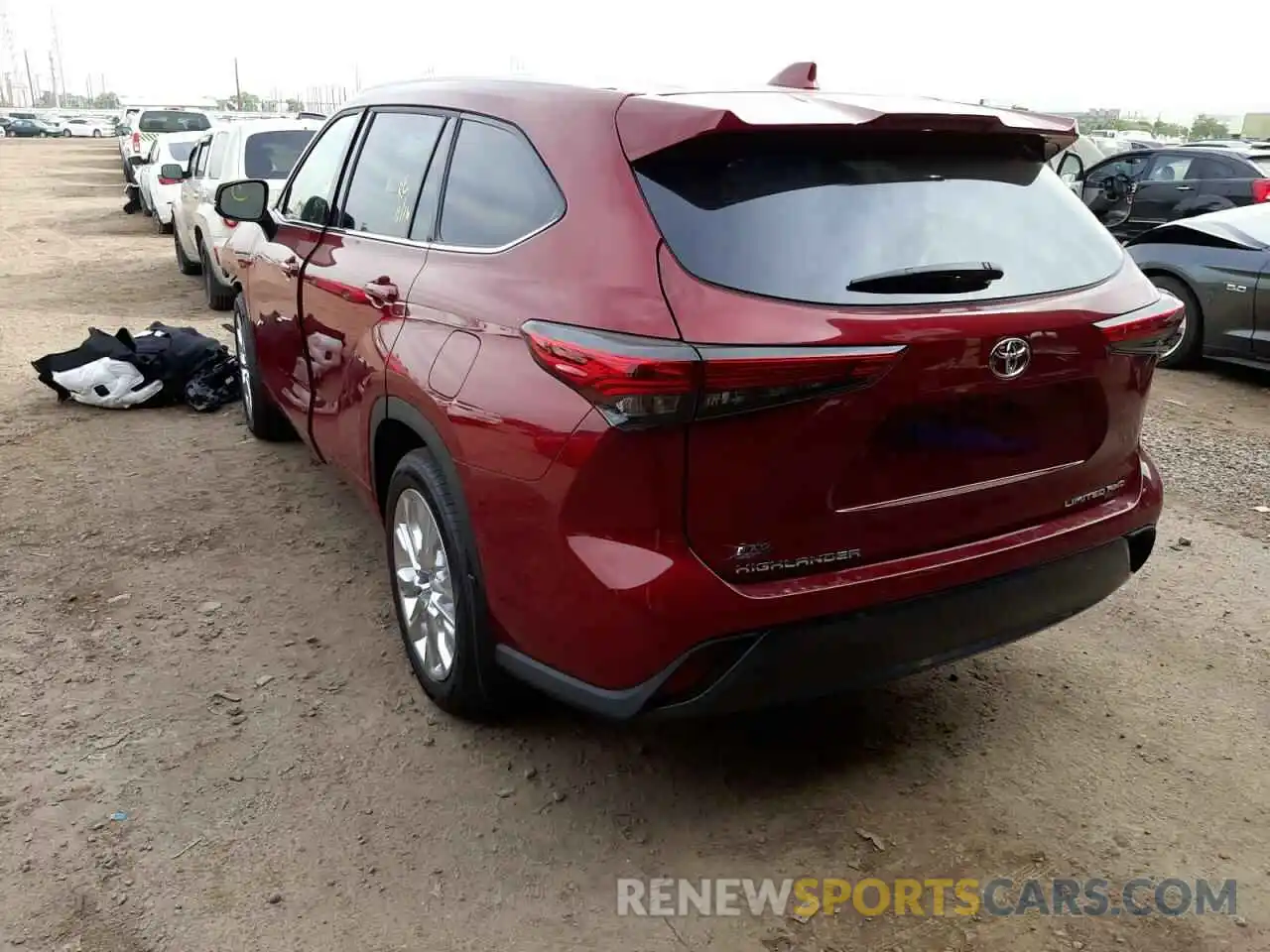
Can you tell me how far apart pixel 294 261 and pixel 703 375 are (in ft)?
8.64

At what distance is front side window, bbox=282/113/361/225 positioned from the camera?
162 inches

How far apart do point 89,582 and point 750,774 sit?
9.18 ft

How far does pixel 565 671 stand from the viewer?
2.53m

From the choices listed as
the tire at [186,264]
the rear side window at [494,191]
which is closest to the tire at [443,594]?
the rear side window at [494,191]

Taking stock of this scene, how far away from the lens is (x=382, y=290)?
3268 millimetres

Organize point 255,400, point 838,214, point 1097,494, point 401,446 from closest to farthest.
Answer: point 838,214 → point 1097,494 → point 401,446 → point 255,400

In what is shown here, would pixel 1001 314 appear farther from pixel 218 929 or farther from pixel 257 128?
pixel 257 128

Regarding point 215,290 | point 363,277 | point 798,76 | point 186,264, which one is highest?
point 798,76

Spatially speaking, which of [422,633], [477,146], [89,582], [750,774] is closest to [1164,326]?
[750,774]

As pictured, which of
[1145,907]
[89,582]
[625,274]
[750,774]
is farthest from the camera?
[89,582]

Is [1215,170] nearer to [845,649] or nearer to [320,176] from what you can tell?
[320,176]

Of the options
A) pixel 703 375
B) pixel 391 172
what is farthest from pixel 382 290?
A: pixel 703 375

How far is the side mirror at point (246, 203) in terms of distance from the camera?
4668mm

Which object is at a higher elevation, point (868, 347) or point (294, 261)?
point (868, 347)
